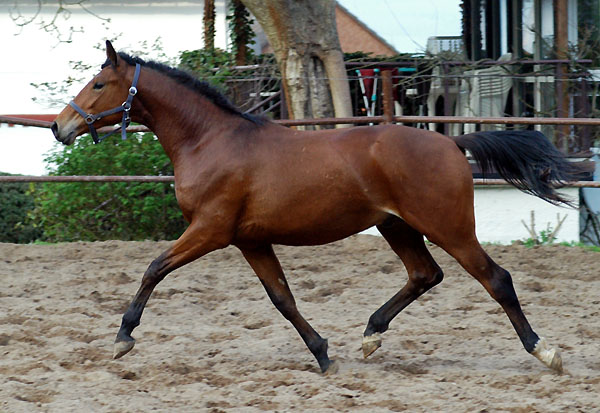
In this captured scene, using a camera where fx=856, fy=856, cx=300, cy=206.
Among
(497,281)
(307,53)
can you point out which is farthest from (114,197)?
(497,281)

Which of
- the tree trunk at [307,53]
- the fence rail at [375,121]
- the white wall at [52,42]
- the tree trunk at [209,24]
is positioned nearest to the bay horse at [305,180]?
the fence rail at [375,121]

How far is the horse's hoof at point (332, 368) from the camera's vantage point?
450 centimetres

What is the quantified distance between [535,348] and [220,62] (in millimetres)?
7399

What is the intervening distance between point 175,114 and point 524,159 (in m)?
1.94

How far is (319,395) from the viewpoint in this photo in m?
3.97

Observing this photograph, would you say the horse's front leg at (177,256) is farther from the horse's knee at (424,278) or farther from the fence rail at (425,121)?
the fence rail at (425,121)

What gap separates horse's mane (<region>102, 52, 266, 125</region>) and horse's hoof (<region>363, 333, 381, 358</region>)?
1352 mm

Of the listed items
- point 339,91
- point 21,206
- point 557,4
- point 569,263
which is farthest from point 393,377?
point 21,206

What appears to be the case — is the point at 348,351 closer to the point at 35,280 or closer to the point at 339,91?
the point at 35,280

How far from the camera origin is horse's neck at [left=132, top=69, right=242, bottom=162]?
473cm

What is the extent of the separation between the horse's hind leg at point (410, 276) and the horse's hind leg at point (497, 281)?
1.43ft

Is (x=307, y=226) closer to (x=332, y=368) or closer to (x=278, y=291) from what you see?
(x=278, y=291)

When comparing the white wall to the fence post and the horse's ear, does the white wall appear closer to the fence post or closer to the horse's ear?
the fence post

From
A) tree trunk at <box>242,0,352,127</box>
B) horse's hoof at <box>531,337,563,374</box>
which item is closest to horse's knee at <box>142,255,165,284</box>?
horse's hoof at <box>531,337,563,374</box>
